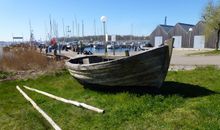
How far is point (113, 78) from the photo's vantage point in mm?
7621

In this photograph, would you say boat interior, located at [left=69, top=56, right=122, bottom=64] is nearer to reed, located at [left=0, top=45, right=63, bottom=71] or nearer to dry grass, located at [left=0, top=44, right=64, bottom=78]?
dry grass, located at [left=0, top=44, right=64, bottom=78]

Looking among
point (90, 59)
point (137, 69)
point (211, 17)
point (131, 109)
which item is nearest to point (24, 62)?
point (90, 59)

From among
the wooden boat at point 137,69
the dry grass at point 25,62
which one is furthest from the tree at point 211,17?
the wooden boat at point 137,69

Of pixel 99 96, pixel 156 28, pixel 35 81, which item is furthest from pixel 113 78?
pixel 156 28

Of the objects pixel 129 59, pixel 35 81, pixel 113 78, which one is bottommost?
pixel 35 81

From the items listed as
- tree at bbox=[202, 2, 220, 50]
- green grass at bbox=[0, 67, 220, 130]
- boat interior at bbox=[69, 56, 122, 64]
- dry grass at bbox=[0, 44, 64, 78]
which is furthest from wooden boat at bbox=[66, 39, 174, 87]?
tree at bbox=[202, 2, 220, 50]

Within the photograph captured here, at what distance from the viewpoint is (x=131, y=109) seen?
6.39m

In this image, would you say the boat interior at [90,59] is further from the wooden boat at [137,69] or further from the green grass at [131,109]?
the wooden boat at [137,69]

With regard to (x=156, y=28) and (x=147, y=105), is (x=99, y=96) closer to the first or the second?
(x=147, y=105)

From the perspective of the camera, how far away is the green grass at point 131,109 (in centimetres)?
559

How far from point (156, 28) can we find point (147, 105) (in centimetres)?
5420

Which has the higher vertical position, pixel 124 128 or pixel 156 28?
pixel 156 28

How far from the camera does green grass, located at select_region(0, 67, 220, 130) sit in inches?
220

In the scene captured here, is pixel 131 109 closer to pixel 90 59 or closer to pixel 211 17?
pixel 90 59
